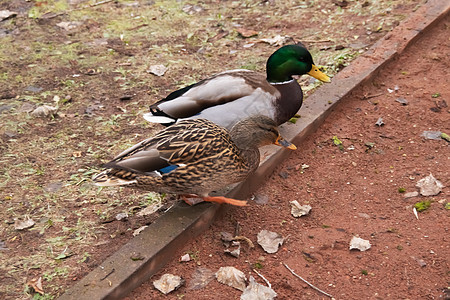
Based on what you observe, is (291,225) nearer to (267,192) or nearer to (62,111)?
(267,192)

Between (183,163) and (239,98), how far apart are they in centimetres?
94

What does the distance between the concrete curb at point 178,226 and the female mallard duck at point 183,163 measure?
17 centimetres

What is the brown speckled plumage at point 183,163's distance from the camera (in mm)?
3207

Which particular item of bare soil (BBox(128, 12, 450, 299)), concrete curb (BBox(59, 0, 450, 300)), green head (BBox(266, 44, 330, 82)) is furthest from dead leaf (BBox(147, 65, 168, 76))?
bare soil (BBox(128, 12, 450, 299))

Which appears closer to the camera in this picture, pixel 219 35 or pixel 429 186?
pixel 429 186

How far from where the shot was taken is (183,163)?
3213 millimetres

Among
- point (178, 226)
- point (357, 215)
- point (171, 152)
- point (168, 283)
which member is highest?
point (171, 152)

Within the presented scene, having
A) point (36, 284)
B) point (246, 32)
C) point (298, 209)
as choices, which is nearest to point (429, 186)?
point (298, 209)

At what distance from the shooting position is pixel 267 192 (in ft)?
12.4

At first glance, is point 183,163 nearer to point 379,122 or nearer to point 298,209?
point 298,209

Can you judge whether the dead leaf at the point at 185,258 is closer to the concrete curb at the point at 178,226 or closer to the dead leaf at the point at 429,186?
the concrete curb at the point at 178,226

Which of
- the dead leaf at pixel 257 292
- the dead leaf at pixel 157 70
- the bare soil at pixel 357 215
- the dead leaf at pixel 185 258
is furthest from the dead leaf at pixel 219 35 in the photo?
the dead leaf at pixel 257 292

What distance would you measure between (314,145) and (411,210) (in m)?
0.94

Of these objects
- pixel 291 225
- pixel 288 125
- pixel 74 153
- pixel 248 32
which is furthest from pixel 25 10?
pixel 291 225
